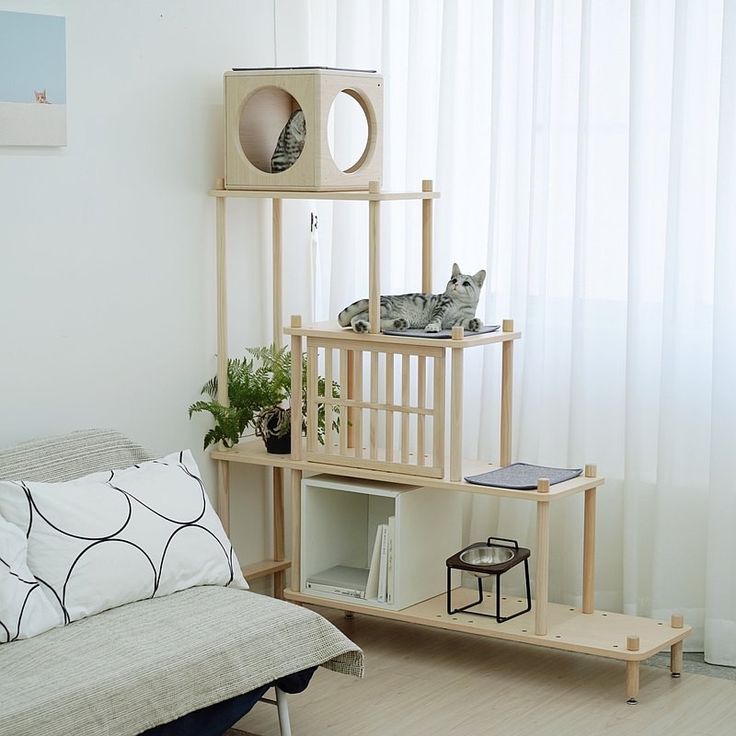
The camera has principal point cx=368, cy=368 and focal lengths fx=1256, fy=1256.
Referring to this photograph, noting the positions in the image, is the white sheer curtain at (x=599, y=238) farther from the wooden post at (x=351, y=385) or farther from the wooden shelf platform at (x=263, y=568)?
the wooden shelf platform at (x=263, y=568)

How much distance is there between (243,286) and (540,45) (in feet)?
3.59

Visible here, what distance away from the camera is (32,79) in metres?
2.98

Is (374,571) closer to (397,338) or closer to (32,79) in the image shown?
(397,338)

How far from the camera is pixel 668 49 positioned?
131 inches

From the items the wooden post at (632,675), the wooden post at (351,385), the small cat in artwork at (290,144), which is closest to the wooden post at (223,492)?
the wooden post at (351,385)

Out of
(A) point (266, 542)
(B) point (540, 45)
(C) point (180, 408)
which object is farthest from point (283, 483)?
(B) point (540, 45)

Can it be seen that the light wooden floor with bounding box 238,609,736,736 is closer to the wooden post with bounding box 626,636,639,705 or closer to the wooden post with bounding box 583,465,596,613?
the wooden post with bounding box 626,636,639,705

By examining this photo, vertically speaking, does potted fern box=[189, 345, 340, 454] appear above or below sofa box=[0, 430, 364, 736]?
above

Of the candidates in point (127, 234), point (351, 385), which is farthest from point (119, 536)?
point (351, 385)

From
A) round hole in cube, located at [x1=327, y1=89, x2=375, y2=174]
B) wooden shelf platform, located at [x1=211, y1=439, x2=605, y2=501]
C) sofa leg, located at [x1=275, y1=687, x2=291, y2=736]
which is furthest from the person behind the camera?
round hole in cube, located at [x1=327, y1=89, x2=375, y2=174]

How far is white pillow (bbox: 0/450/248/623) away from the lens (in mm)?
2652

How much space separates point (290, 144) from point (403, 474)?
0.95 meters

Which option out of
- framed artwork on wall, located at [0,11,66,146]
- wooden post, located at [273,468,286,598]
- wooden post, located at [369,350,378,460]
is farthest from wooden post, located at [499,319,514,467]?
framed artwork on wall, located at [0,11,66,146]

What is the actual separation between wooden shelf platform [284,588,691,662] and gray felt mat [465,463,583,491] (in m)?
0.37
